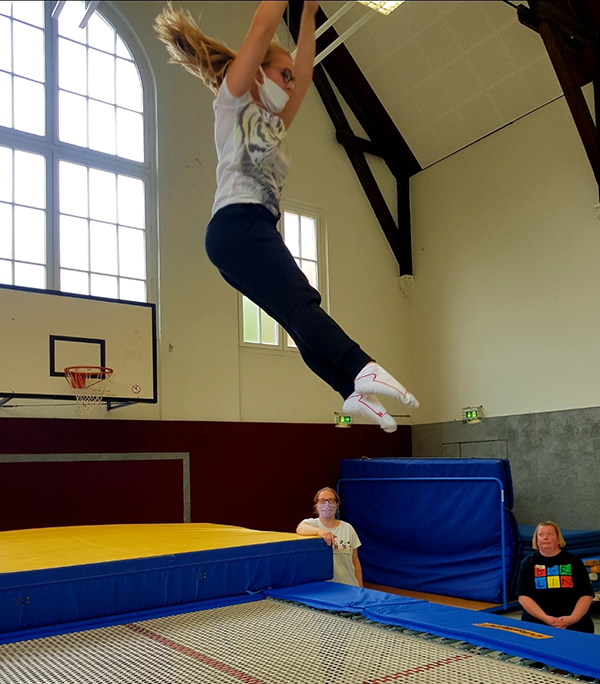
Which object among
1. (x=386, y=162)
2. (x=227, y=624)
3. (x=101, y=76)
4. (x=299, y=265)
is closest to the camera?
(x=227, y=624)

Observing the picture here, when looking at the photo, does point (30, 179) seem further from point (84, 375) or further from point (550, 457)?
point (550, 457)

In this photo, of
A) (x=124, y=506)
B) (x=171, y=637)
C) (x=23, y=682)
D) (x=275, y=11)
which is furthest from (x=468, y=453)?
(x=275, y=11)

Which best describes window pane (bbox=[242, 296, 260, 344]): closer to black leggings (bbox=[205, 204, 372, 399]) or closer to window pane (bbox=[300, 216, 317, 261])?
window pane (bbox=[300, 216, 317, 261])

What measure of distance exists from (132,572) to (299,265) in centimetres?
455

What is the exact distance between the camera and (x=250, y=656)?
80.0 inches

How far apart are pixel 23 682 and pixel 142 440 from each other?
12.8ft

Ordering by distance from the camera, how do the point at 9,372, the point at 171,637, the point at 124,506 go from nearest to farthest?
1. the point at 171,637
2. the point at 9,372
3. the point at 124,506

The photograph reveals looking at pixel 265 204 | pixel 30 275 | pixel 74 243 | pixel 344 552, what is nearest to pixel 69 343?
pixel 30 275

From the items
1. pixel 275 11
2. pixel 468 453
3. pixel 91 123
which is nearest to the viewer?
pixel 275 11

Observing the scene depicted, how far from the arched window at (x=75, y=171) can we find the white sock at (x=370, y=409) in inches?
172

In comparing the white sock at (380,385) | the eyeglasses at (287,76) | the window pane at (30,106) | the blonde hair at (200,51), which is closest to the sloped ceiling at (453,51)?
the eyeglasses at (287,76)

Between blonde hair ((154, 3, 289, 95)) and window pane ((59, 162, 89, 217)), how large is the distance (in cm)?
440

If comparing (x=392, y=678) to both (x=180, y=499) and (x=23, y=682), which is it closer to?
(x=23, y=682)

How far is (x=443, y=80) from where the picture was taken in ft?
4.76
